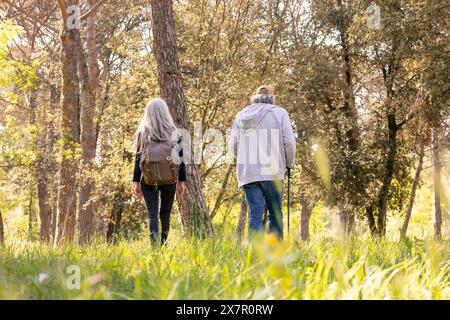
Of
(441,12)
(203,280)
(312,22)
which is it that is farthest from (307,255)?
(312,22)

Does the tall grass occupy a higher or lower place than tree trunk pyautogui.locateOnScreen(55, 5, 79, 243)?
lower

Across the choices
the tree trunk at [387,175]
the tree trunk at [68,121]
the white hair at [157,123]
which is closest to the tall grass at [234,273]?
the white hair at [157,123]

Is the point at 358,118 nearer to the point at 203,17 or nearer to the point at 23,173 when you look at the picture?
→ the point at 203,17

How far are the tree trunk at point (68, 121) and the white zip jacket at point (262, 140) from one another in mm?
A: 9535

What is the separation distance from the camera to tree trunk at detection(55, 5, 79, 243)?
15250 millimetres

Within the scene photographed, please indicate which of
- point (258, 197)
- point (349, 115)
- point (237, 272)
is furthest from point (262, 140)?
point (349, 115)

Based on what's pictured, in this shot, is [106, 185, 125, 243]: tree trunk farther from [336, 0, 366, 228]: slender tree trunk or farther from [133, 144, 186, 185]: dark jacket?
[133, 144, 186, 185]: dark jacket

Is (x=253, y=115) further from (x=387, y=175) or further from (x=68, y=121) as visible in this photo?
(x=387, y=175)

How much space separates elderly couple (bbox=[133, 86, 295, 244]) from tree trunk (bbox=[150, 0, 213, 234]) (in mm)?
1552

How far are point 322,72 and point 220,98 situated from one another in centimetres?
424

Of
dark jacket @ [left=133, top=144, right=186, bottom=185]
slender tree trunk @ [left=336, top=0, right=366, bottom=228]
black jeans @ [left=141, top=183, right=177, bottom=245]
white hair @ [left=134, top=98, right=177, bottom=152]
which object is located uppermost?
slender tree trunk @ [left=336, top=0, right=366, bottom=228]

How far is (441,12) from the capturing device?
15719mm

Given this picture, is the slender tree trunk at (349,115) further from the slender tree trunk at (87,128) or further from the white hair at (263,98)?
the white hair at (263,98)

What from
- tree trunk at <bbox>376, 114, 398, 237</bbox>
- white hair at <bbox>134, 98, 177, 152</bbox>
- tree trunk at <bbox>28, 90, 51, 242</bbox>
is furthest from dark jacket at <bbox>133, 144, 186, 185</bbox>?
tree trunk at <bbox>28, 90, 51, 242</bbox>
